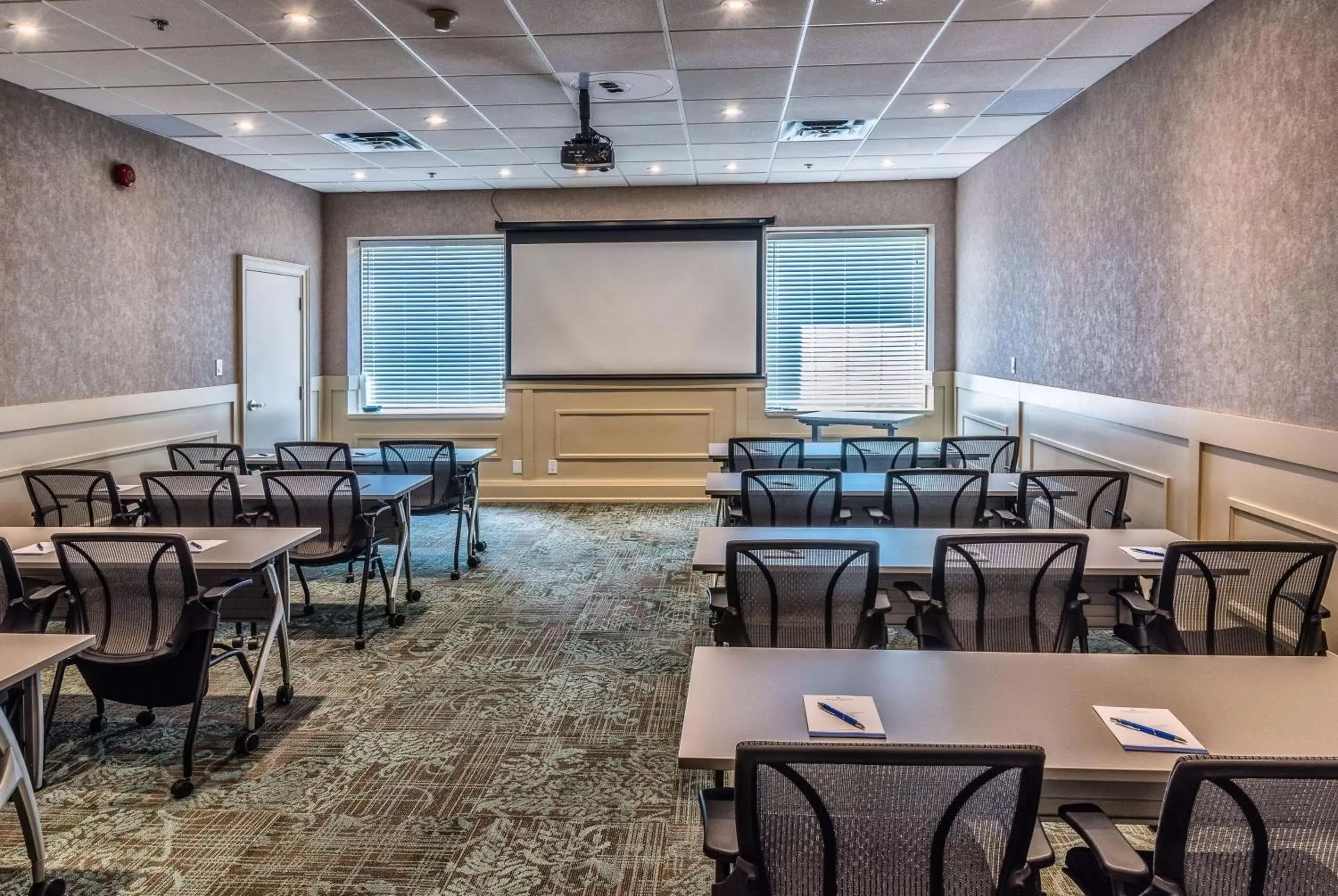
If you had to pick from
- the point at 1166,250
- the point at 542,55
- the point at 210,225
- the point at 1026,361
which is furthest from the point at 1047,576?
the point at 210,225

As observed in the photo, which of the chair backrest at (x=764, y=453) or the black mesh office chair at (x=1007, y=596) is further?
the chair backrest at (x=764, y=453)

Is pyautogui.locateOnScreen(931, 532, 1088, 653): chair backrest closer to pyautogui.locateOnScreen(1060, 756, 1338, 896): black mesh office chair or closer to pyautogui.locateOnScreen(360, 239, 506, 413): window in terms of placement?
pyautogui.locateOnScreen(1060, 756, 1338, 896): black mesh office chair

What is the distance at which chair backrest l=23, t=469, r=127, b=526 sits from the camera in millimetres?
4621

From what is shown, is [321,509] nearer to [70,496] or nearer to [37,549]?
[37,549]

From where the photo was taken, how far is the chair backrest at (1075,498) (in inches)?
170

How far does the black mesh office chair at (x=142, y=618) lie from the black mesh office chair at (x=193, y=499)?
1248mm

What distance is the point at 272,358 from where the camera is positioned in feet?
27.3

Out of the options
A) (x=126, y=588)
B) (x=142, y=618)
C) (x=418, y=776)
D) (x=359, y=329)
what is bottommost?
(x=418, y=776)

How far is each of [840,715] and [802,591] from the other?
1.02 m

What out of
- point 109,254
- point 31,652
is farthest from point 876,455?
point 109,254

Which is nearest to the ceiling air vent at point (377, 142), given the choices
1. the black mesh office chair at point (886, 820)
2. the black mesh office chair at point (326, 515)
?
the black mesh office chair at point (326, 515)

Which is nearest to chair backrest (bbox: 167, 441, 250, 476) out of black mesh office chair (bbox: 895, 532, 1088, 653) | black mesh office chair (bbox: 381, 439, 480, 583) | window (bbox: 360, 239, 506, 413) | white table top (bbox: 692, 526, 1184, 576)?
black mesh office chair (bbox: 381, 439, 480, 583)

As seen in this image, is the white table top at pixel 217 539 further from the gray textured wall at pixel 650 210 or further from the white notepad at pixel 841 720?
the gray textured wall at pixel 650 210

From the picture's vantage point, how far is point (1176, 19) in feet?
14.7
